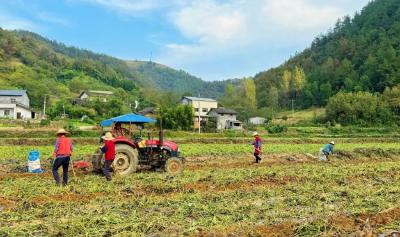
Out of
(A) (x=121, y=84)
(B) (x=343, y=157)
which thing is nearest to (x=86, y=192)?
(B) (x=343, y=157)

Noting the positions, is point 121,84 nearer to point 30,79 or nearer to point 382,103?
point 30,79

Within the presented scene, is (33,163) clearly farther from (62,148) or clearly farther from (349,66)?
(349,66)

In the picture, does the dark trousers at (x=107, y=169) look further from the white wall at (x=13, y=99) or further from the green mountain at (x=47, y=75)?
the green mountain at (x=47, y=75)

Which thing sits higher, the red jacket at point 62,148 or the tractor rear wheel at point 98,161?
the red jacket at point 62,148

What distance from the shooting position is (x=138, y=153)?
14828 millimetres

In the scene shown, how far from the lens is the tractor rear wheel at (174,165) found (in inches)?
584

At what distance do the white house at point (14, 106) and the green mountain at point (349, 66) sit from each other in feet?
205

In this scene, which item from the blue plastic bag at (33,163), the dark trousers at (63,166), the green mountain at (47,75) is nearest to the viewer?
the dark trousers at (63,166)

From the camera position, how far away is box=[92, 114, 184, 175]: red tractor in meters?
14.1

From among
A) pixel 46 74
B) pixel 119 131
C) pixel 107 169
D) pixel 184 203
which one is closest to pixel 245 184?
pixel 184 203

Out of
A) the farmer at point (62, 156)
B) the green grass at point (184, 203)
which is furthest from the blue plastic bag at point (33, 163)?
the farmer at point (62, 156)

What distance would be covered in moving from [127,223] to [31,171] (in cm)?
948

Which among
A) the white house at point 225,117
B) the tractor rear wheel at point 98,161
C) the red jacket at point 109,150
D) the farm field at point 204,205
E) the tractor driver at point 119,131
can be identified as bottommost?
the farm field at point 204,205

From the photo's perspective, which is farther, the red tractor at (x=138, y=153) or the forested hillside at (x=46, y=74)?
the forested hillside at (x=46, y=74)
